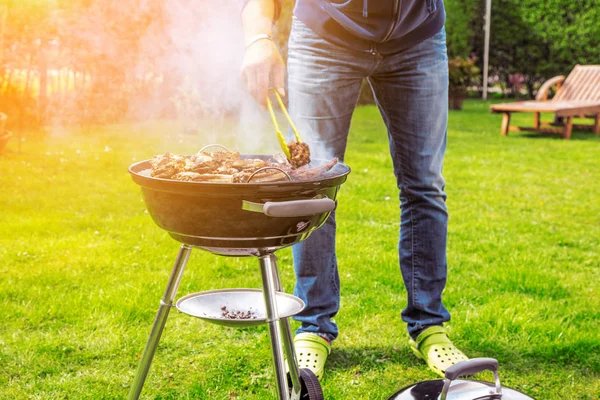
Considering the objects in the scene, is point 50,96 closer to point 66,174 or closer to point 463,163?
point 66,174

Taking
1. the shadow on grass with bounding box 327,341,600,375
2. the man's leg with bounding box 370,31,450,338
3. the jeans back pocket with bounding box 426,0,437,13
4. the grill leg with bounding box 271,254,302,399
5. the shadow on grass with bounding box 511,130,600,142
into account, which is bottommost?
the shadow on grass with bounding box 511,130,600,142

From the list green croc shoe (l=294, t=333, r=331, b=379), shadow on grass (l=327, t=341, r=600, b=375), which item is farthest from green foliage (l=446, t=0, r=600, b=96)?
green croc shoe (l=294, t=333, r=331, b=379)

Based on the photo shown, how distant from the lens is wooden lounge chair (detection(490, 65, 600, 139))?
854cm

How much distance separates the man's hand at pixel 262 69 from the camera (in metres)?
1.82

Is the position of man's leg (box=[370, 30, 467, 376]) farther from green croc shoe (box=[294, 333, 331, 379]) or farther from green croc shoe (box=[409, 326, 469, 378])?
green croc shoe (box=[294, 333, 331, 379])

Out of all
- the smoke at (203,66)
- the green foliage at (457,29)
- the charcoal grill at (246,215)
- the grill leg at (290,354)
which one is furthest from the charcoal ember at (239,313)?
the green foliage at (457,29)

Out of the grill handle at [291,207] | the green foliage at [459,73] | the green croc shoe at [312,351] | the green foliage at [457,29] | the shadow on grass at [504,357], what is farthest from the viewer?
the green foliage at [457,29]

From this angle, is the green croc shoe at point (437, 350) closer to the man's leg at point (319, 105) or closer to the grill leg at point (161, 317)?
the man's leg at point (319, 105)

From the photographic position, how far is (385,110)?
2.36m

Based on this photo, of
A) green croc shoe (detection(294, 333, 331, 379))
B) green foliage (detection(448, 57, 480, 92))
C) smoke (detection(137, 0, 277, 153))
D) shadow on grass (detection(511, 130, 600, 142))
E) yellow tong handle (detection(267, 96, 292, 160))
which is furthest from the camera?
green foliage (detection(448, 57, 480, 92))

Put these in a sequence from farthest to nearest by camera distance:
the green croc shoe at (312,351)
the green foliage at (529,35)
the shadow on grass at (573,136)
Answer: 1. the green foliage at (529,35)
2. the shadow on grass at (573,136)
3. the green croc shoe at (312,351)

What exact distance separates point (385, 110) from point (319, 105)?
0.90 ft

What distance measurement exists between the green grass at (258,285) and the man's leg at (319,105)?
411 mm

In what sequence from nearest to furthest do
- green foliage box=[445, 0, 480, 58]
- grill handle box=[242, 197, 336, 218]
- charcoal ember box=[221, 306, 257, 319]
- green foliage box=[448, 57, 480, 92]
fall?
1. grill handle box=[242, 197, 336, 218]
2. charcoal ember box=[221, 306, 257, 319]
3. green foliage box=[448, 57, 480, 92]
4. green foliage box=[445, 0, 480, 58]
